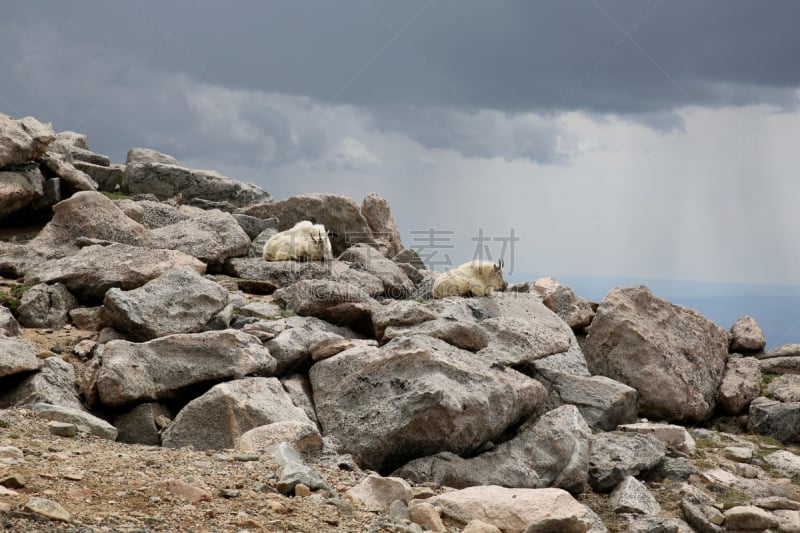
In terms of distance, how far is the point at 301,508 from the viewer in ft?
29.9

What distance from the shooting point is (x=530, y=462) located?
14.1 meters

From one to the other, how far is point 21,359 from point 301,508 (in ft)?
22.2

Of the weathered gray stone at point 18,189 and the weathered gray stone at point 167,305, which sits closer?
the weathered gray stone at point 167,305

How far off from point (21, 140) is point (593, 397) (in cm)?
1687

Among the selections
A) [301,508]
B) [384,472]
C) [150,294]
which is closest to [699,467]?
[384,472]

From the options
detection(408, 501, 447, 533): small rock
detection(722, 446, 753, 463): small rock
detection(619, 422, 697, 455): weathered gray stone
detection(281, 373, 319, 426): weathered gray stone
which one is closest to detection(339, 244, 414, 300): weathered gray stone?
detection(281, 373, 319, 426): weathered gray stone

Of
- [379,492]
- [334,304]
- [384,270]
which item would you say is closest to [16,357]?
[334,304]

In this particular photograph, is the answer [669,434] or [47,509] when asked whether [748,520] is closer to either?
[669,434]

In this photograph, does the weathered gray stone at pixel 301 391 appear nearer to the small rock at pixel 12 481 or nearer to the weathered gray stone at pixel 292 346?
the weathered gray stone at pixel 292 346

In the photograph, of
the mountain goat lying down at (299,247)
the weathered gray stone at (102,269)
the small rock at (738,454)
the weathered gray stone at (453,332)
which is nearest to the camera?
the weathered gray stone at (453,332)

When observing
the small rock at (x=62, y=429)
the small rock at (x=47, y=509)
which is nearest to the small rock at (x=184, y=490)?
the small rock at (x=47, y=509)

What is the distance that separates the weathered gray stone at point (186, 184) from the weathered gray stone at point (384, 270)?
812 centimetres

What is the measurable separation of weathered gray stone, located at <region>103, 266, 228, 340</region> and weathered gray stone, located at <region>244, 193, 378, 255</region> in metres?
12.2

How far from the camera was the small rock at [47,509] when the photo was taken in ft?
24.8
